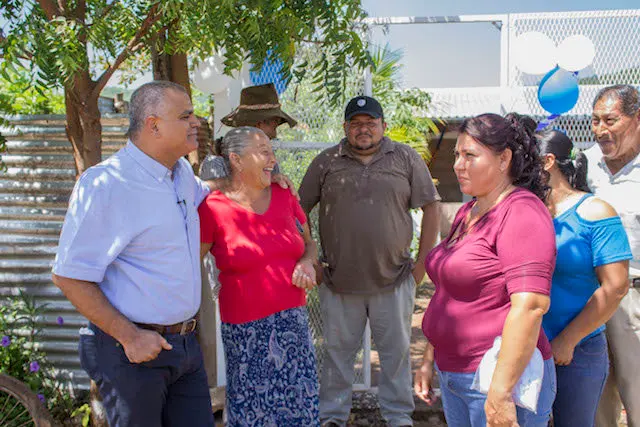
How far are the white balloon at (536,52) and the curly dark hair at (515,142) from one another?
308 centimetres

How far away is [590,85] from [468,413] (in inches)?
210

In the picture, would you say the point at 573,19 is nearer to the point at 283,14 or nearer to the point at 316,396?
the point at 283,14

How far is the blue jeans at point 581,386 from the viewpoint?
242 centimetres

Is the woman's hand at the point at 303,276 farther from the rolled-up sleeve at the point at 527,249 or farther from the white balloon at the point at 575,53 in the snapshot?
the white balloon at the point at 575,53

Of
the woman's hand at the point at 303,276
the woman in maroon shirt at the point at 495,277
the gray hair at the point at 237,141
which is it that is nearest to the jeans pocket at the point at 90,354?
the woman's hand at the point at 303,276

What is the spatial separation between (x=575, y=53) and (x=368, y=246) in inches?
100.0

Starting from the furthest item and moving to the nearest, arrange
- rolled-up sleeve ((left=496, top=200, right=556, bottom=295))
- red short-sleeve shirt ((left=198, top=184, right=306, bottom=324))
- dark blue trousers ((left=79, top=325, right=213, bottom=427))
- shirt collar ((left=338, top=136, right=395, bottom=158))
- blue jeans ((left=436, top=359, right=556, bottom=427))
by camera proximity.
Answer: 1. shirt collar ((left=338, top=136, right=395, bottom=158))
2. red short-sleeve shirt ((left=198, top=184, right=306, bottom=324))
3. dark blue trousers ((left=79, top=325, right=213, bottom=427))
4. blue jeans ((left=436, top=359, right=556, bottom=427))
5. rolled-up sleeve ((left=496, top=200, right=556, bottom=295))

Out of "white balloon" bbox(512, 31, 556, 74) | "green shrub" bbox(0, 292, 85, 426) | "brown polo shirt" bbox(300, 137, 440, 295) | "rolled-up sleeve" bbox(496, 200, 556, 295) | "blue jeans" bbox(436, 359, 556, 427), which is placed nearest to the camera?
"rolled-up sleeve" bbox(496, 200, 556, 295)

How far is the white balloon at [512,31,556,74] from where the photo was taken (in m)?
4.89

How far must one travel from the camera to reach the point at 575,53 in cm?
479

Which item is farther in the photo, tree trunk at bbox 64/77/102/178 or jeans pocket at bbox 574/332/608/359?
tree trunk at bbox 64/77/102/178

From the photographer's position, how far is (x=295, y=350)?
2.92 m

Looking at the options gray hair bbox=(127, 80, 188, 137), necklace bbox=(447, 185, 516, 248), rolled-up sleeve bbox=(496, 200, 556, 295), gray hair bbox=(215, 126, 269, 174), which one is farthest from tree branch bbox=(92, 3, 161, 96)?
rolled-up sleeve bbox=(496, 200, 556, 295)

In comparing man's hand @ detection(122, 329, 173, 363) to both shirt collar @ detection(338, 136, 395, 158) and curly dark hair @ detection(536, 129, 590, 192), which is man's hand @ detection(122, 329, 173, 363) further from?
shirt collar @ detection(338, 136, 395, 158)
